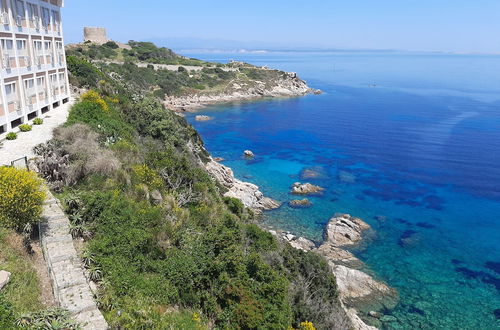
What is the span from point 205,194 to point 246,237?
4.52 meters

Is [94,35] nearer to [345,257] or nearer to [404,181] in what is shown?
[404,181]

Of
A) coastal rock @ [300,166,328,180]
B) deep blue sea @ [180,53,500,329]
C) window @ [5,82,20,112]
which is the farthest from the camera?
coastal rock @ [300,166,328,180]

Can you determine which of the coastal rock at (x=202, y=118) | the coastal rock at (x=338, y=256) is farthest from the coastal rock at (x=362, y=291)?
the coastal rock at (x=202, y=118)

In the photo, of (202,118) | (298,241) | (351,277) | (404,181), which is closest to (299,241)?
(298,241)

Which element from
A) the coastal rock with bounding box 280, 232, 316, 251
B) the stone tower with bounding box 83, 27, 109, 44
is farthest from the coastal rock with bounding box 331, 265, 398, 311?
the stone tower with bounding box 83, 27, 109, 44

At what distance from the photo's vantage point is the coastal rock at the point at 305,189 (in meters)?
38.8

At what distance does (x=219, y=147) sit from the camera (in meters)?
57.9

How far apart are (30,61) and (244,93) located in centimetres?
8833

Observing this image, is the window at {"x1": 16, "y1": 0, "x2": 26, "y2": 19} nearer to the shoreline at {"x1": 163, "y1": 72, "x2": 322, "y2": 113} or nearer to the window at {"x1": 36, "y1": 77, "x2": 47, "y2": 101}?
the window at {"x1": 36, "y1": 77, "x2": 47, "y2": 101}

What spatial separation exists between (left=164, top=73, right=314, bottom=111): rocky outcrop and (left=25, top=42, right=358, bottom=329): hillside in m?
70.2

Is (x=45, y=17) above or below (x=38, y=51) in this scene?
above

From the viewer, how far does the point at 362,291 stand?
2297 centimetres

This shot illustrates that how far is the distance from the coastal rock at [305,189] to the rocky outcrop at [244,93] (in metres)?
54.5

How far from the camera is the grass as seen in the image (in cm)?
879
